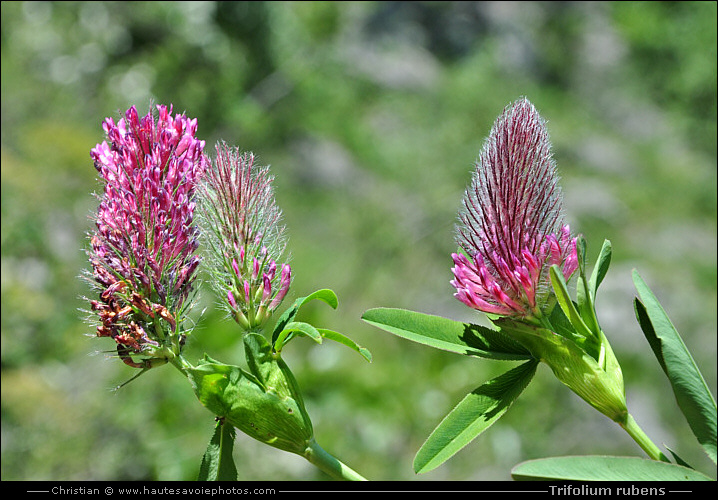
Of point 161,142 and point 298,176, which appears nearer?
point 161,142

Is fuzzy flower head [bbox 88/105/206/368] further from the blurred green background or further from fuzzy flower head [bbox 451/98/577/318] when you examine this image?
fuzzy flower head [bbox 451/98/577/318]

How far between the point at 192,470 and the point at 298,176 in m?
3.64

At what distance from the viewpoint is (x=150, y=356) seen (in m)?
0.57

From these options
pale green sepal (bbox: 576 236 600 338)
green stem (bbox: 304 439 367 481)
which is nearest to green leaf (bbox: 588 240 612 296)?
pale green sepal (bbox: 576 236 600 338)

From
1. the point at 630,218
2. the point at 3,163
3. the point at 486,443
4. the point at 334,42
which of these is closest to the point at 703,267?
the point at 630,218

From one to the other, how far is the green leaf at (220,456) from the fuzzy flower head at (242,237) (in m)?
0.09

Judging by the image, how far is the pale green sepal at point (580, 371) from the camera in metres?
0.49

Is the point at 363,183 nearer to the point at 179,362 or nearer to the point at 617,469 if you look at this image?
the point at 179,362

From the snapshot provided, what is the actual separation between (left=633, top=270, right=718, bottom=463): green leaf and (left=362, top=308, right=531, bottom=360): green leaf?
0.10m

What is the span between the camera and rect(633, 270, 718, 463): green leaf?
19.3 inches

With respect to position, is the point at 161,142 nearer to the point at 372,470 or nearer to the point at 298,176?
the point at 372,470

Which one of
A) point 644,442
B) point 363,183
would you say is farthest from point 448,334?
point 363,183

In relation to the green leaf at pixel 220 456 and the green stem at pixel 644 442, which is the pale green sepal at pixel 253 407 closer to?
the green leaf at pixel 220 456

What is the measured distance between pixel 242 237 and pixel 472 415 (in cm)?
26
